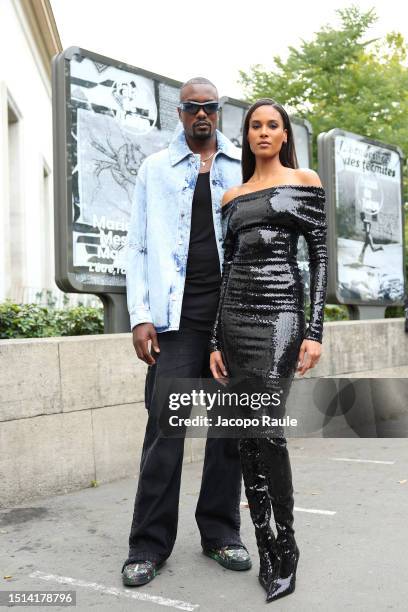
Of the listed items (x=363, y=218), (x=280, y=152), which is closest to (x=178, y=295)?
(x=280, y=152)

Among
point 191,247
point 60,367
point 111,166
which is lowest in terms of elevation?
point 60,367

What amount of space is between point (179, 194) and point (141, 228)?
0.23 meters

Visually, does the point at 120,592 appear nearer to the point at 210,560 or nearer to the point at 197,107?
the point at 210,560

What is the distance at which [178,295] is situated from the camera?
331cm

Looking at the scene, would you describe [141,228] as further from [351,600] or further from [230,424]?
[351,600]

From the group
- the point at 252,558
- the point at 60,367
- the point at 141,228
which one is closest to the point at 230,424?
the point at 252,558

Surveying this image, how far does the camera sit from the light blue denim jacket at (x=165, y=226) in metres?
3.31

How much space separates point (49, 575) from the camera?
11.0 ft

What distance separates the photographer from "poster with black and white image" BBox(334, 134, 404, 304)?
897 cm

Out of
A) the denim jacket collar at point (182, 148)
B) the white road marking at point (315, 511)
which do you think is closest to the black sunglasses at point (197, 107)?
the denim jacket collar at point (182, 148)

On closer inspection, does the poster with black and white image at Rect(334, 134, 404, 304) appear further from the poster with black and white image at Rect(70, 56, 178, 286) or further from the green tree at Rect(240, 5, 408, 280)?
the green tree at Rect(240, 5, 408, 280)

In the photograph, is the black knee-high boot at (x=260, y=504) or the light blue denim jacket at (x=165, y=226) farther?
the light blue denim jacket at (x=165, y=226)

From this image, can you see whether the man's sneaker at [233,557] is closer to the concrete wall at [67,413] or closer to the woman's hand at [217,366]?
the woman's hand at [217,366]

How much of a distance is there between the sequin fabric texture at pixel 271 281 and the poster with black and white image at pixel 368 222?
228 inches
